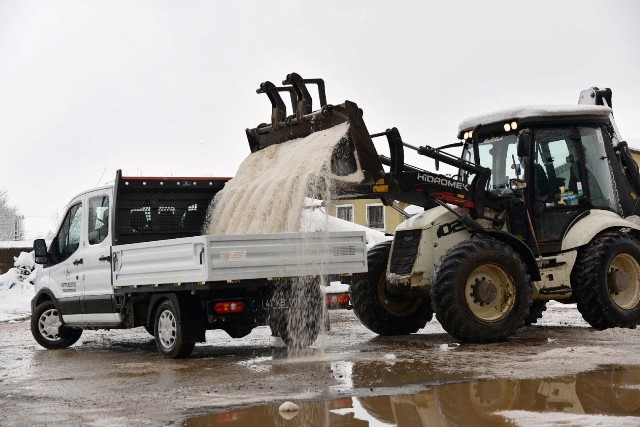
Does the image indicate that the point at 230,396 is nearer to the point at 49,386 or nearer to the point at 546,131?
the point at 49,386


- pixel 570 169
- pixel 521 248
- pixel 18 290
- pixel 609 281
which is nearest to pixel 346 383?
pixel 521 248

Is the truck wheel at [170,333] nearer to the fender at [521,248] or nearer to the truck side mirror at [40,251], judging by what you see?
the truck side mirror at [40,251]

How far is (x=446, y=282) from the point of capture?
1216cm

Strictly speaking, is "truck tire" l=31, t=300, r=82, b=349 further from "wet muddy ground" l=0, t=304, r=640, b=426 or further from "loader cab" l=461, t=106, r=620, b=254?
"loader cab" l=461, t=106, r=620, b=254

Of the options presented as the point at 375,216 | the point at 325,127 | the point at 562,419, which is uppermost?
the point at 375,216

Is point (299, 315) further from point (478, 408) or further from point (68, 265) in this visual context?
point (478, 408)

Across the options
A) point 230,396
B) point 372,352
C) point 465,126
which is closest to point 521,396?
point 230,396

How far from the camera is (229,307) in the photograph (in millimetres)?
11484

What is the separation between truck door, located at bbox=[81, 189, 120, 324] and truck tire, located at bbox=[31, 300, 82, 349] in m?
1.25

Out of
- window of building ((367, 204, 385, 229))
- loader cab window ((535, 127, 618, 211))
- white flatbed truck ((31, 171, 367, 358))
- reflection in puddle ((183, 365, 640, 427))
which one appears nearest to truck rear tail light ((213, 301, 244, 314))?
white flatbed truck ((31, 171, 367, 358))

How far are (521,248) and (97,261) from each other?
18.2 ft

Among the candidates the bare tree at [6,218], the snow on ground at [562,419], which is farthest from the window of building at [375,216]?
the snow on ground at [562,419]

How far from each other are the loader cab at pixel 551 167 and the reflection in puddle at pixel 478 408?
5.09 meters

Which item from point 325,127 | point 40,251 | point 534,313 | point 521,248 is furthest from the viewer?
point 534,313
